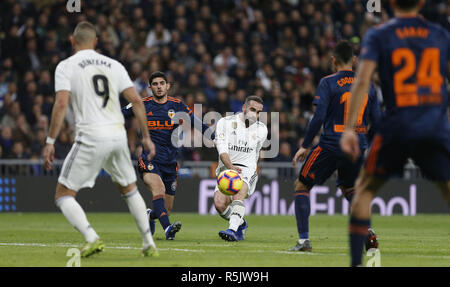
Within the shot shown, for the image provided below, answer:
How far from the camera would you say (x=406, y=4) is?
6586mm

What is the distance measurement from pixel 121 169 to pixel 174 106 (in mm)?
4219

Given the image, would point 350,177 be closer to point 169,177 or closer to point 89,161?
point 89,161

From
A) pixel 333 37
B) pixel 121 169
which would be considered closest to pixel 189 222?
pixel 121 169

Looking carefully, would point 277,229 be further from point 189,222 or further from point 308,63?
point 308,63

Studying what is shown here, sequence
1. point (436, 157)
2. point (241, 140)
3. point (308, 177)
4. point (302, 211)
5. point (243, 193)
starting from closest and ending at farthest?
point (436, 157) < point (308, 177) < point (302, 211) < point (243, 193) < point (241, 140)

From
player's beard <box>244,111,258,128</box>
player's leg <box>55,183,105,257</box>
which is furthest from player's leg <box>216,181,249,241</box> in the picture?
player's leg <box>55,183,105,257</box>

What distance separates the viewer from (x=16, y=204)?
19.2 metres

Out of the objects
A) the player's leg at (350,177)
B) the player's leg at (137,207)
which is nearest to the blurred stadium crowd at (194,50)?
the player's leg at (350,177)

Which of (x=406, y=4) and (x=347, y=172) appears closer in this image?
(x=406, y=4)

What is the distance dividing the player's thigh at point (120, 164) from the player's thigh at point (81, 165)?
0.12 meters

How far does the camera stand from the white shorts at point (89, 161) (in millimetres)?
8203

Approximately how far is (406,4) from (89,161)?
352 cm

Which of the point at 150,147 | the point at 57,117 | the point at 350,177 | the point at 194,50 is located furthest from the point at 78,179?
the point at 194,50

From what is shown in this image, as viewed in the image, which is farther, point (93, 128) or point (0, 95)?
point (0, 95)
